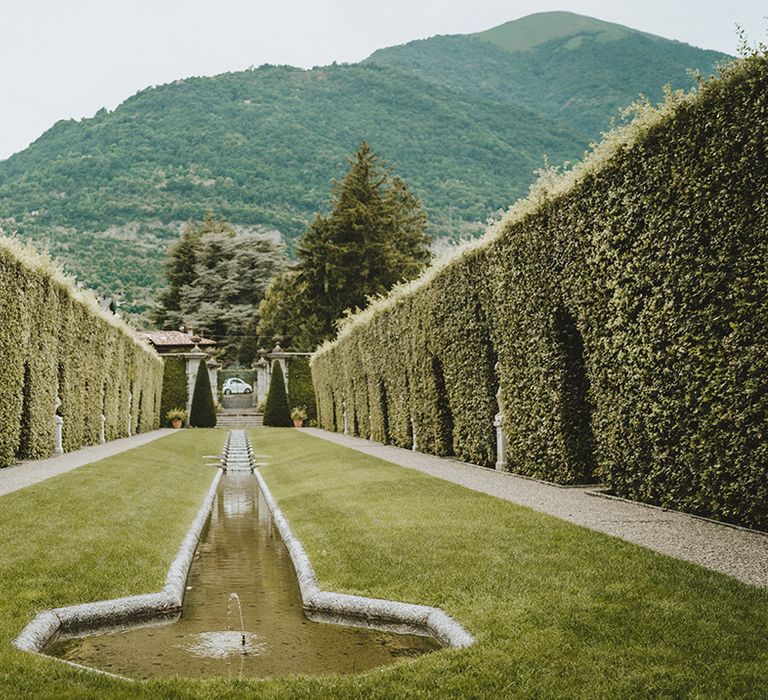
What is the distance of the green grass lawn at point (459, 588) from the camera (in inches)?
156

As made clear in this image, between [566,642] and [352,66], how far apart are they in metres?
142

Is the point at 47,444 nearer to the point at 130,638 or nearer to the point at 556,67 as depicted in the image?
the point at 130,638

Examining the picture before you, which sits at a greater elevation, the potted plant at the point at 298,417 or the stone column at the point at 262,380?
the stone column at the point at 262,380

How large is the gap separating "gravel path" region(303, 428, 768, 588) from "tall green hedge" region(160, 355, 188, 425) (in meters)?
32.7

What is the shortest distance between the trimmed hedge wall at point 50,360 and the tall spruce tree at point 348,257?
1973cm

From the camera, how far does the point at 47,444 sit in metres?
18.0

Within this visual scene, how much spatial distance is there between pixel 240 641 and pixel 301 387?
40.0m

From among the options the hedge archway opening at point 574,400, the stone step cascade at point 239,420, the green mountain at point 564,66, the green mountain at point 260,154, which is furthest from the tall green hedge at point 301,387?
the green mountain at point 564,66

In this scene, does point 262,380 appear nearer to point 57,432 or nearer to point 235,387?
point 235,387

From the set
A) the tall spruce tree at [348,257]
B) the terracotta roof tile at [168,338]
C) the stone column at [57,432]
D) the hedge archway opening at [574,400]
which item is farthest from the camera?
the terracotta roof tile at [168,338]

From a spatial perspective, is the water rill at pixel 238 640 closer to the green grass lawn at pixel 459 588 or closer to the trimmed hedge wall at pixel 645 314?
the green grass lawn at pixel 459 588

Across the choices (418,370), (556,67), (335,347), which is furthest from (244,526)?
(556,67)

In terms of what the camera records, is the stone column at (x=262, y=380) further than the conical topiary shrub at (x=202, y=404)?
Yes


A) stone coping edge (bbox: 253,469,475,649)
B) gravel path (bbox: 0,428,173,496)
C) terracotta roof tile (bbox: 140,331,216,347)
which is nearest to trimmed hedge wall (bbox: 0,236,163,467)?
gravel path (bbox: 0,428,173,496)
